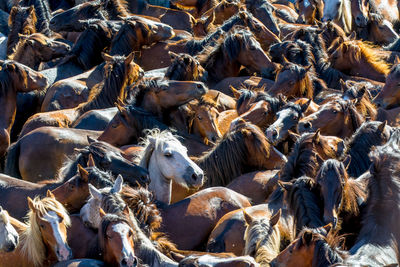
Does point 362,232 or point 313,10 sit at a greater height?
point 362,232

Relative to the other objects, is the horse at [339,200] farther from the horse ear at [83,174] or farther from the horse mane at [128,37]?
the horse mane at [128,37]

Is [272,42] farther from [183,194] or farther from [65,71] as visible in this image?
[183,194]

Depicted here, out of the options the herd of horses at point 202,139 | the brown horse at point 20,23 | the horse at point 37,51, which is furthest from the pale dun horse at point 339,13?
the brown horse at point 20,23

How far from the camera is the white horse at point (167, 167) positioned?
18.0ft

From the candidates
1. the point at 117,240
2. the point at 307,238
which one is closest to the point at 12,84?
the point at 117,240

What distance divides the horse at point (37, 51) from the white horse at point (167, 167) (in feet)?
14.3

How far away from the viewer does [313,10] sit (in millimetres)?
11617

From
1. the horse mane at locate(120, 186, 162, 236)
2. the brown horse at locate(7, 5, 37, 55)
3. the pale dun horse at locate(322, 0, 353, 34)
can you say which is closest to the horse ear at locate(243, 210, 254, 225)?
the horse mane at locate(120, 186, 162, 236)

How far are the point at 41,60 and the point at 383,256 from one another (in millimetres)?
6430

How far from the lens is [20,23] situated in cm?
1123

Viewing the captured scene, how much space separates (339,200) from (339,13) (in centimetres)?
642

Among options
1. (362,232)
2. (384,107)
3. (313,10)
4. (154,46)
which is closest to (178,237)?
(362,232)

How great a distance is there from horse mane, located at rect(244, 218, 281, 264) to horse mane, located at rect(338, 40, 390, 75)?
4.32m

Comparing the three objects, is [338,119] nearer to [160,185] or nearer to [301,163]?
[301,163]
